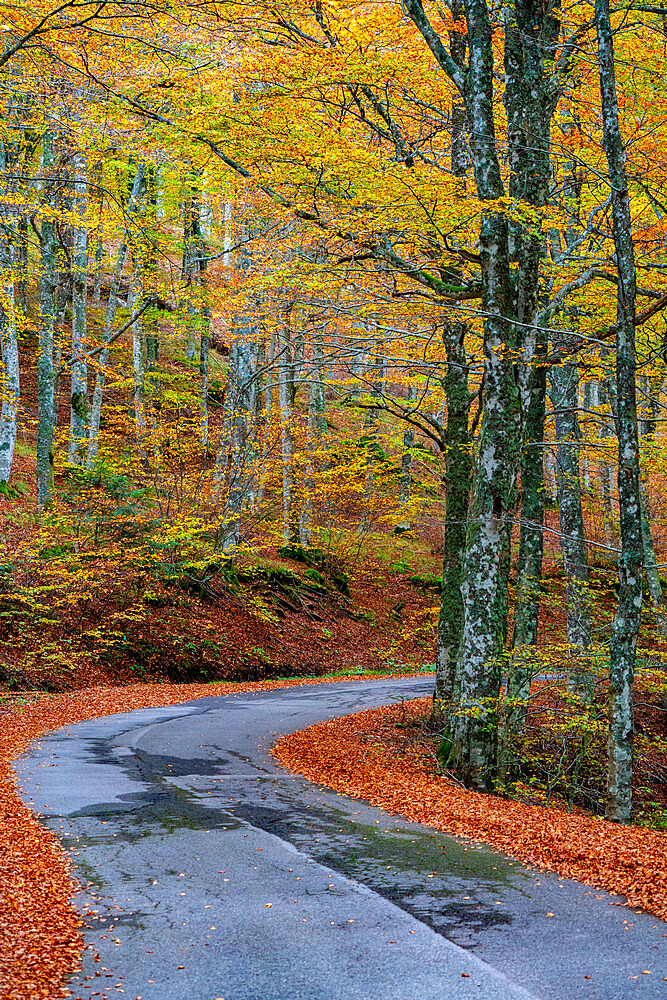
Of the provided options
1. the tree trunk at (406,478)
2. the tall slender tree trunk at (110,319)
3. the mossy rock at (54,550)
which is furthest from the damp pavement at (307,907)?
the tree trunk at (406,478)

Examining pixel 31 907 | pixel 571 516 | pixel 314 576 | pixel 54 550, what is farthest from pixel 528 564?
pixel 314 576

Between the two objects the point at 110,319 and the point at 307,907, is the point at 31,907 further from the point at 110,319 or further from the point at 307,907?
the point at 110,319

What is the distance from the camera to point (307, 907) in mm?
4688

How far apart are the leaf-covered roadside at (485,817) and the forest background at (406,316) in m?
0.74

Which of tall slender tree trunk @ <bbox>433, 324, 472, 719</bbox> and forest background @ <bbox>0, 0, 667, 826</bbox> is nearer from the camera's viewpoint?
forest background @ <bbox>0, 0, 667, 826</bbox>

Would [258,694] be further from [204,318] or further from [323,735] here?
[204,318]

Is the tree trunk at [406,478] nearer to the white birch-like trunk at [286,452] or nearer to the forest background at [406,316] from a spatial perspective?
the white birch-like trunk at [286,452]

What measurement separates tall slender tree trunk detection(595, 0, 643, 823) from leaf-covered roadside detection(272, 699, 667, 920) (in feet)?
2.25

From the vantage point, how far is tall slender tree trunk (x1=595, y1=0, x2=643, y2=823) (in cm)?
788

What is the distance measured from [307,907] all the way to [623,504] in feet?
17.5

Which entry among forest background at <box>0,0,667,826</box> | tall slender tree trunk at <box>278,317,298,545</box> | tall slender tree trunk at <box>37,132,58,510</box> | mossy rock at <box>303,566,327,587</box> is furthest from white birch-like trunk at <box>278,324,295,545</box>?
tall slender tree trunk at <box>37,132,58,510</box>

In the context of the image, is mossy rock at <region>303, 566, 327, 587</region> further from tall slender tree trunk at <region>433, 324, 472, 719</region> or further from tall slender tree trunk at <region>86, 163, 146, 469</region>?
tall slender tree trunk at <region>433, 324, 472, 719</region>

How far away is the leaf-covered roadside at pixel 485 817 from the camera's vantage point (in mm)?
5430

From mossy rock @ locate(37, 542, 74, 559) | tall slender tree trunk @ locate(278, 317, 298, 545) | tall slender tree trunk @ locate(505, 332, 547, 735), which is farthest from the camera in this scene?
tall slender tree trunk @ locate(278, 317, 298, 545)
